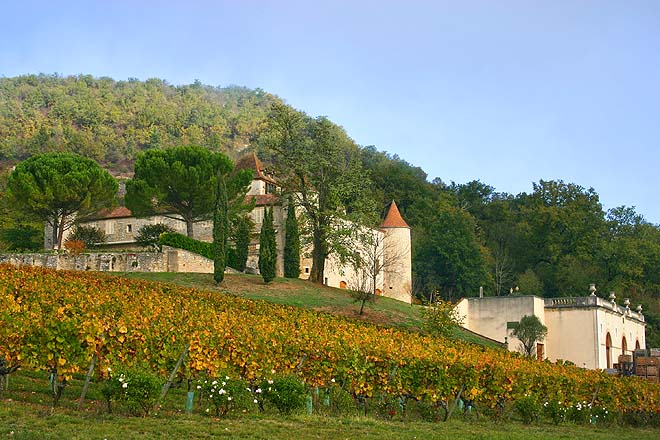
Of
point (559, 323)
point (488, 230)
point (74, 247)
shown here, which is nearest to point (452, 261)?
point (488, 230)

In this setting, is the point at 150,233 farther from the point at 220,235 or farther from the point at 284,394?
the point at 284,394

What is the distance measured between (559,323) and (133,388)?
3629 centimetres

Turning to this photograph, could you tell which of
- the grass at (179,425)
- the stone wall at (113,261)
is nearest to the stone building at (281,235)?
the stone wall at (113,261)

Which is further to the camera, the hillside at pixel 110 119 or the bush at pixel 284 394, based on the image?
the hillside at pixel 110 119

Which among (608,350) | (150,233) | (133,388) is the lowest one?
(133,388)

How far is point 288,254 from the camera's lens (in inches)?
1799

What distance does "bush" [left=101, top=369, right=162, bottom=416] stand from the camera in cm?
1238

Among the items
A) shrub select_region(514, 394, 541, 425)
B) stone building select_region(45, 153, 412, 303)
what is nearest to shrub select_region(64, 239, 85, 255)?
stone building select_region(45, 153, 412, 303)

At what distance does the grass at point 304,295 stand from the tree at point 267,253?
55 centimetres

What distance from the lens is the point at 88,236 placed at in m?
52.6

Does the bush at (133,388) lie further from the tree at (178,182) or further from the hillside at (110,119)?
the hillside at (110,119)

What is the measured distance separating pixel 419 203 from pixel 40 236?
3341 cm

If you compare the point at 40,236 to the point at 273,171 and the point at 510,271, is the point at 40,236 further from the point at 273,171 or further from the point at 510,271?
the point at 510,271

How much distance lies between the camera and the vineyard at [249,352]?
13172mm
